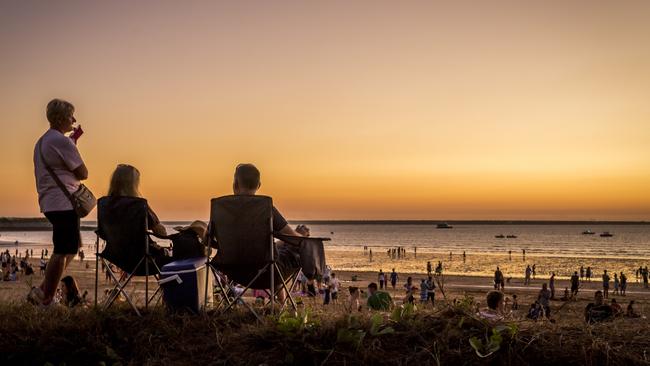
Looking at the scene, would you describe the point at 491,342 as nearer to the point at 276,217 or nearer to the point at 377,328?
the point at 377,328

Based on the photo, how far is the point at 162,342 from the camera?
12.5 ft

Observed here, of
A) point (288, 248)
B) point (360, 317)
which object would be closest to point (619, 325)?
point (360, 317)

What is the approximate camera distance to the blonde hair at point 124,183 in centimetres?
484

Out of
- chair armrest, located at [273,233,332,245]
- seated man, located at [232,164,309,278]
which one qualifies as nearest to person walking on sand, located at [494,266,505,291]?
seated man, located at [232,164,309,278]

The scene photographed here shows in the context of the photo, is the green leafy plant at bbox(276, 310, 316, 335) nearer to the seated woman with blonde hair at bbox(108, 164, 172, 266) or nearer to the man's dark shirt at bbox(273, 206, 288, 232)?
the man's dark shirt at bbox(273, 206, 288, 232)

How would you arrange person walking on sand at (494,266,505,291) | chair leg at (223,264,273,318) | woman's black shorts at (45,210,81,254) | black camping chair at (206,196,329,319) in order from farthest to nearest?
1. person walking on sand at (494,266,505,291)
2. woman's black shorts at (45,210,81,254)
3. black camping chair at (206,196,329,319)
4. chair leg at (223,264,273,318)

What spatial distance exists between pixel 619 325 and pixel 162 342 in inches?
118

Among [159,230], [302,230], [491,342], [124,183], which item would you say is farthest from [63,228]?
[491,342]

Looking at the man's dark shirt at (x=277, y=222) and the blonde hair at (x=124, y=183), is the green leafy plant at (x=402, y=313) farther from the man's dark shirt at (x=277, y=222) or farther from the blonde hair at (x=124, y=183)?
the blonde hair at (x=124, y=183)

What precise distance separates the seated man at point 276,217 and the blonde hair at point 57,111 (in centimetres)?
154

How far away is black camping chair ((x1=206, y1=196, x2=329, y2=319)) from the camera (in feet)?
14.8

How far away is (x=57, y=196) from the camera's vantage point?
15.4ft

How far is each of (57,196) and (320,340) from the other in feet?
8.58

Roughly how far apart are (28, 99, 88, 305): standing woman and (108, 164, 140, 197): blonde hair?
0.79 feet
